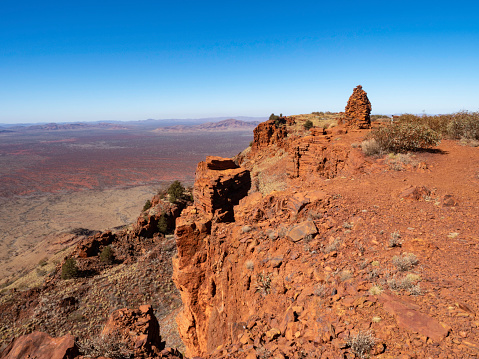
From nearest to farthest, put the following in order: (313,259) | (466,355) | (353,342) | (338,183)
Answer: (466,355) → (353,342) → (313,259) → (338,183)

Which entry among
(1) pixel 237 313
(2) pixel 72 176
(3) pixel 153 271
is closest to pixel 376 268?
(1) pixel 237 313

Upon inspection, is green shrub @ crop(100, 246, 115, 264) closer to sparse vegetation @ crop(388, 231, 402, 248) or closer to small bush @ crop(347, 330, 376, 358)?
sparse vegetation @ crop(388, 231, 402, 248)

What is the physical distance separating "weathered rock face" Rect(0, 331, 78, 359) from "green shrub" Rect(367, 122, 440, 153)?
17.5 m

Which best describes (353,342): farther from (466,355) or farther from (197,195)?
(197,195)

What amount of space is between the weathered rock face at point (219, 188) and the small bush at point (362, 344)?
689 cm

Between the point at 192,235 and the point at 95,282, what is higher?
the point at 192,235

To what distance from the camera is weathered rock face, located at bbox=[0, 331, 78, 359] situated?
5363 mm

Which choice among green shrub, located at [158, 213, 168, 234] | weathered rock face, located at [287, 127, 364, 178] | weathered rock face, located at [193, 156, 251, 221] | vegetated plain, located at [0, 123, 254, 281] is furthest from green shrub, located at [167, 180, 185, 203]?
weathered rock face, located at [193, 156, 251, 221]

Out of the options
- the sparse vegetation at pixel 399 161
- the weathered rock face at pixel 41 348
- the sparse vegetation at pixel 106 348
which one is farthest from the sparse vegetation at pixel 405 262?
the sparse vegetation at pixel 399 161

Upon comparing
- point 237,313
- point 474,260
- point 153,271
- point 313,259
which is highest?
point 474,260

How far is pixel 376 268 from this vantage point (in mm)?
5539

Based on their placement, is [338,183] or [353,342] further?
[338,183]

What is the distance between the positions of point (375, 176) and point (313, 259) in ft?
27.3

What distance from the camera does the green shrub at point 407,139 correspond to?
1512 cm
